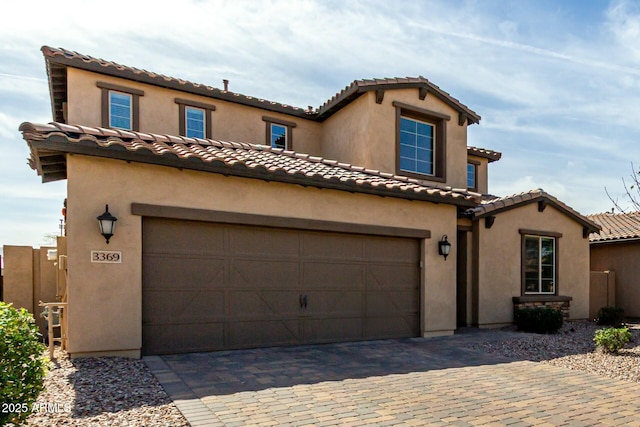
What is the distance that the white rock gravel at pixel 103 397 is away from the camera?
4.86 metres

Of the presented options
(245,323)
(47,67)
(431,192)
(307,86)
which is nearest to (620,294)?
(431,192)

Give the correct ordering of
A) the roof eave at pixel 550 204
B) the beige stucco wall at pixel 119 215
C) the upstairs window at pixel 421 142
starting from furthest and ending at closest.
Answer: the upstairs window at pixel 421 142, the roof eave at pixel 550 204, the beige stucco wall at pixel 119 215

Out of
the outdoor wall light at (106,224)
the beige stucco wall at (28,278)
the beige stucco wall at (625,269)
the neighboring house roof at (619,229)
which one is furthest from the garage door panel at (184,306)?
the beige stucco wall at (625,269)

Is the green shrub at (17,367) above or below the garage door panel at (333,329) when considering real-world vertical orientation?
above

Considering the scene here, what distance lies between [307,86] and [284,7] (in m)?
6.25

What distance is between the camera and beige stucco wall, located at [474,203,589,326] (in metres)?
12.9

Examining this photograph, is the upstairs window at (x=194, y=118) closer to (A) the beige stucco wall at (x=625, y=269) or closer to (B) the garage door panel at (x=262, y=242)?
(B) the garage door panel at (x=262, y=242)

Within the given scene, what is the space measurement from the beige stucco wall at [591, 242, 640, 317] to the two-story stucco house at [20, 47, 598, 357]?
3.05 meters

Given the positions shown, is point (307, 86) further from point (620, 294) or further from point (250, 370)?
point (620, 294)

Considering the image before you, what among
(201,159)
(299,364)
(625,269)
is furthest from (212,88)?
(625,269)

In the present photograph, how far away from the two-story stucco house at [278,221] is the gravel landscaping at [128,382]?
33.4 inches

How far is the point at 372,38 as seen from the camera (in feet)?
33.0

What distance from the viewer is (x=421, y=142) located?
14.3 metres

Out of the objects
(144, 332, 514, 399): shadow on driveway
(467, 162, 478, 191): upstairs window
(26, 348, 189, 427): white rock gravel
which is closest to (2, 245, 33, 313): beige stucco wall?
(26, 348, 189, 427): white rock gravel
